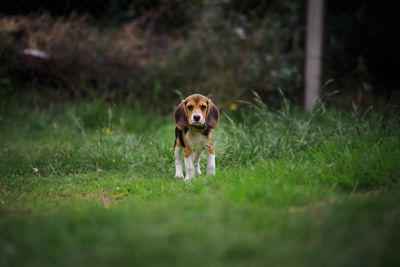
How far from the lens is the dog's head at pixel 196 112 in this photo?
333 cm

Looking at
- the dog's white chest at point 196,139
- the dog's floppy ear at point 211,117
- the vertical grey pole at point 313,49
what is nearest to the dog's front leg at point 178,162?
the dog's white chest at point 196,139

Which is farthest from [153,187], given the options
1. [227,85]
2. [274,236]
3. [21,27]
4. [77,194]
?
[21,27]

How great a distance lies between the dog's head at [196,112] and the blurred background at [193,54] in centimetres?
347

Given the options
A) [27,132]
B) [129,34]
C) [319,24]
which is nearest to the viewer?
[27,132]

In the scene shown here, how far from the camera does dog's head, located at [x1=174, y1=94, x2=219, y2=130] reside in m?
3.33

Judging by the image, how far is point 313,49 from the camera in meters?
6.68

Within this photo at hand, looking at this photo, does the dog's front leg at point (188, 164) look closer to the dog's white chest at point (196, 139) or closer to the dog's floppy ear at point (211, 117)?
the dog's white chest at point (196, 139)

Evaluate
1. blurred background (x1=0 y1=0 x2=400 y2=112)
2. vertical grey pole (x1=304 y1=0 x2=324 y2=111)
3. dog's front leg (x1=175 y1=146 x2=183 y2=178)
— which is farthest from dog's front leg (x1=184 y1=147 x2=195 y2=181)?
vertical grey pole (x1=304 y1=0 x2=324 y2=111)

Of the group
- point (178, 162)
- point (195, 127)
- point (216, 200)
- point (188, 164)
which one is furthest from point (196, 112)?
point (216, 200)

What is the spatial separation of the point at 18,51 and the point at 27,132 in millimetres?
2024

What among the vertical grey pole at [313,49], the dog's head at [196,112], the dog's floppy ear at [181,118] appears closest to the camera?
the dog's head at [196,112]

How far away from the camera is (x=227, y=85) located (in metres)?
7.14

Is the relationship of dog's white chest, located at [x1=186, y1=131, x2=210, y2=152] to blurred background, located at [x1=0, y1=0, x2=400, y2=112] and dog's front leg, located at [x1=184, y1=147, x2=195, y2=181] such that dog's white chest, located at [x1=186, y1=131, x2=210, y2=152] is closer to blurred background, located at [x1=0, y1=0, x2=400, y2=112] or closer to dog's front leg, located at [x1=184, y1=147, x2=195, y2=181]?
dog's front leg, located at [x1=184, y1=147, x2=195, y2=181]

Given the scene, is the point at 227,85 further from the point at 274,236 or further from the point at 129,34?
the point at 274,236
